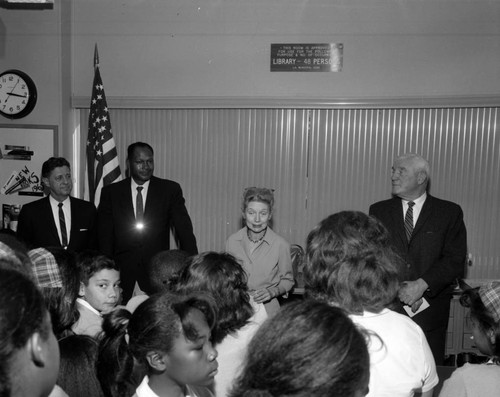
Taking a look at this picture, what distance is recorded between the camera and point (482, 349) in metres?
1.77

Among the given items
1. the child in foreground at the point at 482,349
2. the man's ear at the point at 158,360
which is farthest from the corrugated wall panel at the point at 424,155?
the man's ear at the point at 158,360

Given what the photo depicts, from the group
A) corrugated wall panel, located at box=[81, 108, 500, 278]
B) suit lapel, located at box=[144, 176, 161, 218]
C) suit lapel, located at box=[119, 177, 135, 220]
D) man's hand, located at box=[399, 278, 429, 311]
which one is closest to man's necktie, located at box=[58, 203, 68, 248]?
suit lapel, located at box=[119, 177, 135, 220]

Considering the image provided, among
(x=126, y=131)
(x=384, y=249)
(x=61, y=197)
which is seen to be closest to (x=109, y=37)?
(x=126, y=131)

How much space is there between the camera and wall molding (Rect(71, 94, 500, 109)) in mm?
4668

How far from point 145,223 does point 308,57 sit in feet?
6.51

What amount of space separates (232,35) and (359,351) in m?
4.23

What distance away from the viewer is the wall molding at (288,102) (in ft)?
15.3

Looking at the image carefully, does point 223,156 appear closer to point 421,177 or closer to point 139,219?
point 139,219

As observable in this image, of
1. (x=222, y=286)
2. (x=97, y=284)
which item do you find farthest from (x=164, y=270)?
(x=222, y=286)

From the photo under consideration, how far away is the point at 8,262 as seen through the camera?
4.16ft

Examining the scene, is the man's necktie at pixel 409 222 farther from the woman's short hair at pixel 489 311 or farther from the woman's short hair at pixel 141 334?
the woman's short hair at pixel 141 334

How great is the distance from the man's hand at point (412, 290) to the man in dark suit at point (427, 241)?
0.01m

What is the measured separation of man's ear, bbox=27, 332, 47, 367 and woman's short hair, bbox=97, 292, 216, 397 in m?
0.65

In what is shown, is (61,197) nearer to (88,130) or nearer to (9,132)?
(88,130)
